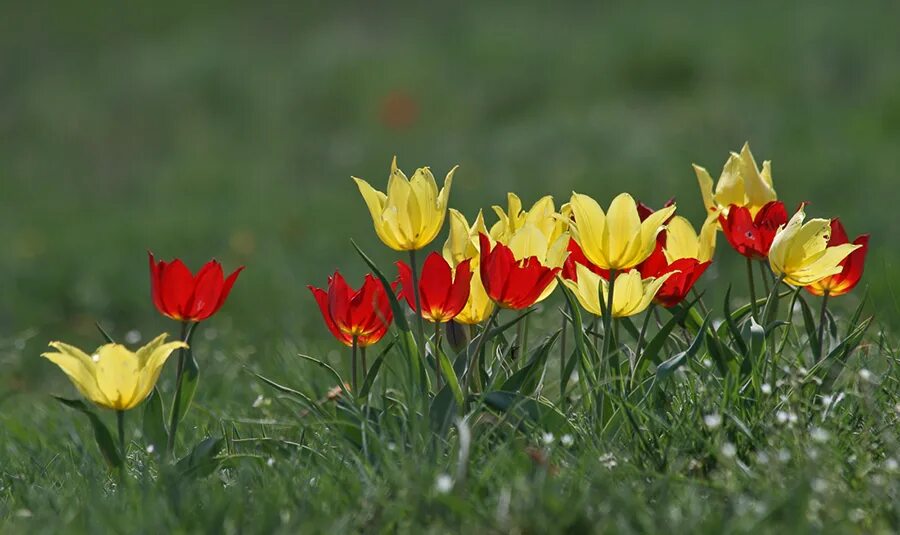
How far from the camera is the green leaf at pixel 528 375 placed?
6.82 ft

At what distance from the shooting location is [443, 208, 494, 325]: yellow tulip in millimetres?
2141

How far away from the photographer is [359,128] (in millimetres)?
7566

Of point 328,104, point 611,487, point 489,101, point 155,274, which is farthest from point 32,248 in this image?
point 611,487

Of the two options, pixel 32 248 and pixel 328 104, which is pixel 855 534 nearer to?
pixel 32 248

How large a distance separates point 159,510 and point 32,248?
452 cm

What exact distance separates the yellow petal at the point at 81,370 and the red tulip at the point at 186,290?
0.16 meters

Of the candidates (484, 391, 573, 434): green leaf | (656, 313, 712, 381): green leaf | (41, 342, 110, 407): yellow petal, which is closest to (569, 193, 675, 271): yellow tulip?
(656, 313, 712, 381): green leaf

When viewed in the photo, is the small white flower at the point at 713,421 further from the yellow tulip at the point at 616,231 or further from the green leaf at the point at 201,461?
the green leaf at the point at 201,461

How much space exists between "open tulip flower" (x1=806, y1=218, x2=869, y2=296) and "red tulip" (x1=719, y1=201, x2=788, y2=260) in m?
0.12

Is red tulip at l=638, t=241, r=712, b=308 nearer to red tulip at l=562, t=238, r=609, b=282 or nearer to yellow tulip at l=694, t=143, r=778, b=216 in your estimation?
red tulip at l=562, t=238, r=609, b=282

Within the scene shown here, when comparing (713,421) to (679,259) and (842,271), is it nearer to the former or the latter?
(679,259)

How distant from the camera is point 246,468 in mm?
1962

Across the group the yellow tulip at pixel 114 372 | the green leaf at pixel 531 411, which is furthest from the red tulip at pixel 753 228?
the yellow tulip at pixel 114 372

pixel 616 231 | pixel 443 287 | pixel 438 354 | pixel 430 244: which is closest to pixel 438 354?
pixel 438 354
